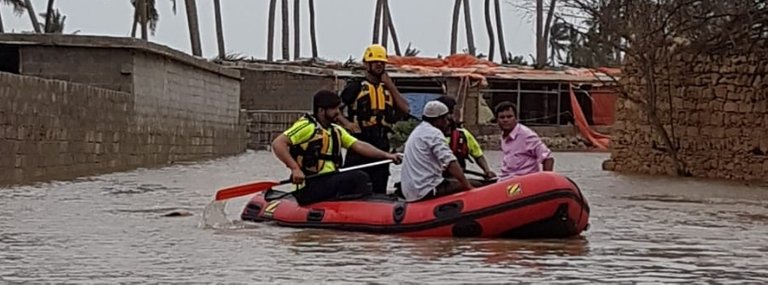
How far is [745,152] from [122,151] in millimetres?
10691

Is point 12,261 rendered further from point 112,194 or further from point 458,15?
point 458,15

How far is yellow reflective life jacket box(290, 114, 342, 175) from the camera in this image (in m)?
12.4

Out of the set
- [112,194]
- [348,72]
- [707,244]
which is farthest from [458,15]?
[707,244]

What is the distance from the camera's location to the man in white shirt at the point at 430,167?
11.6m

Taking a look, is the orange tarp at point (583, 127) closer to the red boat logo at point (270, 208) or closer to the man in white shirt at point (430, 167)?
the red boat logo at point (270, 208)

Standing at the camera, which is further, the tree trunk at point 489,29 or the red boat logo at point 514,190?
the tree trunk at point 489,29

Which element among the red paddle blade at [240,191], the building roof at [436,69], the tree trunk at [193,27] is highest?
the tree trunk at [193,27]

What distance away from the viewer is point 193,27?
197 feet

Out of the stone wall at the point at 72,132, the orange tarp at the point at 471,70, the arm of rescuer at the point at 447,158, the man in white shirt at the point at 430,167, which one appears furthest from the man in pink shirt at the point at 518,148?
the orange tarp at the point at 471,70

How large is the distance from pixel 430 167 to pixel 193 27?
4935 cm

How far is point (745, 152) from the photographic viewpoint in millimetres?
24469

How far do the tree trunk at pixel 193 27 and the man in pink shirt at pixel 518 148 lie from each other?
152 ft

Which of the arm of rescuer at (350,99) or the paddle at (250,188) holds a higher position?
the arm of rescuer at (350,99)

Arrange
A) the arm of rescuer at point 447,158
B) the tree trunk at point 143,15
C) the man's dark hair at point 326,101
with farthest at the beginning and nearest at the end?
the tree trunk at point 143,15 < the man's dark hair at point 326,101 < the arm of rescuer at point 447,158
